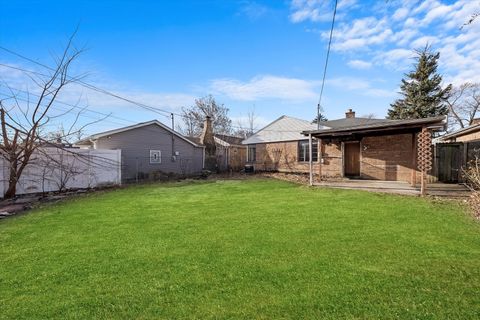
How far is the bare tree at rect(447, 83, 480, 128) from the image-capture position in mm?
29047

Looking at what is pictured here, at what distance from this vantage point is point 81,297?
9.89 ft

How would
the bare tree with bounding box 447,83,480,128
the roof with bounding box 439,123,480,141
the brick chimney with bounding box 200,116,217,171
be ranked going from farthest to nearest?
the bare tree with bounding box 447,83,480,128
the brick chimney with bounding box 200,116,217,171
the roof with bounding box 439,123,480,141

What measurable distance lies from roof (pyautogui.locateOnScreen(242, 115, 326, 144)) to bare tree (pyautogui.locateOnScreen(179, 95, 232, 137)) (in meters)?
17.9

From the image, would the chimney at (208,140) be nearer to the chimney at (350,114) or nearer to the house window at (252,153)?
the house window at (252,153)

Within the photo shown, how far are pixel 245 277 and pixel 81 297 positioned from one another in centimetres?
186

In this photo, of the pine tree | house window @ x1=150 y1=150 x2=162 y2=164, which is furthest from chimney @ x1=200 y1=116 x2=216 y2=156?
the pine tree

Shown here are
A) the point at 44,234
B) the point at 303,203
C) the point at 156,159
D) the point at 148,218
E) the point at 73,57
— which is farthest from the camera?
the point at 156,159

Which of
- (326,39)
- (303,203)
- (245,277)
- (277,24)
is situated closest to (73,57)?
(277,24)

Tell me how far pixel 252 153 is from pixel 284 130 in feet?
12.5

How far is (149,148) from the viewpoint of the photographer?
63.6 feet

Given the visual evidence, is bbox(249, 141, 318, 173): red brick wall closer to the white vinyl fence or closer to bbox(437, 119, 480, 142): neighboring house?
bbox(437, 119, 480, 142): neighboring house

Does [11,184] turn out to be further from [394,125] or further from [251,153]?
[251,153]

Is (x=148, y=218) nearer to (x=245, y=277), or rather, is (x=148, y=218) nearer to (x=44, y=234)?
(x=44, y=234)

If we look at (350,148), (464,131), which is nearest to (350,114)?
(350,148)
